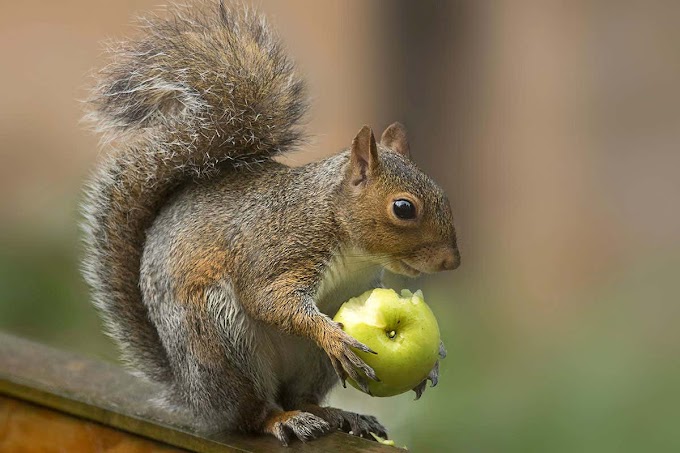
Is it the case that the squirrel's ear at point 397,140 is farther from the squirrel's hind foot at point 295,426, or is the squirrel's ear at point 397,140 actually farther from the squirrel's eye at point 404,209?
the squirrel's hind foot at point 295,426

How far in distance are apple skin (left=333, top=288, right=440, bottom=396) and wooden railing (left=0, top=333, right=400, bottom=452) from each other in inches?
7.8

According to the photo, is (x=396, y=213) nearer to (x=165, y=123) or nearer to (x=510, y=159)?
(x=165, y=123)

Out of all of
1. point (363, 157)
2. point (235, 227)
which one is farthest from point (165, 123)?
point (363, 157)

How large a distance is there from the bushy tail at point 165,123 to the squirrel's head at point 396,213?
23cm

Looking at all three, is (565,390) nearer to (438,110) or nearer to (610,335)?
(610,335)

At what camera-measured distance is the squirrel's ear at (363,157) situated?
1.55 m

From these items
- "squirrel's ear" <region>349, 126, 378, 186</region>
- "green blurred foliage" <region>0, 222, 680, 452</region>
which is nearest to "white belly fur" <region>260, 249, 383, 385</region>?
"squirrel's ear" <region>349, 126, 378, 186</region>

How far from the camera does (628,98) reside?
322 centimetres

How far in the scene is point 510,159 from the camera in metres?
3.17

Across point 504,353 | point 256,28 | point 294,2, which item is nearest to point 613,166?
point 504,353

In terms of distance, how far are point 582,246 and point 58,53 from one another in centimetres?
167

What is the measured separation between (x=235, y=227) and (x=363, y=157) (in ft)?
0.70

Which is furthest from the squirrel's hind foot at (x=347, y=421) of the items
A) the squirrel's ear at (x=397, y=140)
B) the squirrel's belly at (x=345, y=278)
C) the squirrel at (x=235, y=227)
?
the squirrel's ear at (x=397, y=140)

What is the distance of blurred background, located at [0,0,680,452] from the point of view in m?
2.92
